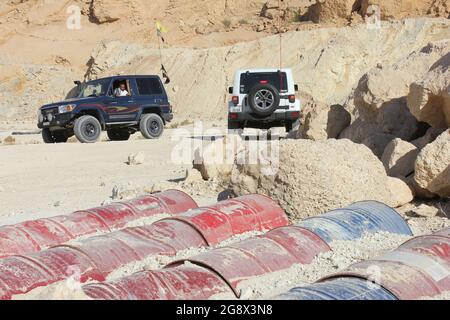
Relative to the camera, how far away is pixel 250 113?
1711 centimetres

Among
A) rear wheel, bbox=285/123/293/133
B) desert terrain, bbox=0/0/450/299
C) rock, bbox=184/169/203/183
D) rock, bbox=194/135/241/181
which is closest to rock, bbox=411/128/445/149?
desert terrain, bbox=0/0/450/299

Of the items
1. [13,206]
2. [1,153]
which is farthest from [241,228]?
[1,153]

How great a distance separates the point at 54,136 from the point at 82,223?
44.0 feet

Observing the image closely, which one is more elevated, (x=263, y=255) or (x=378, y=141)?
(x=378, y=141)

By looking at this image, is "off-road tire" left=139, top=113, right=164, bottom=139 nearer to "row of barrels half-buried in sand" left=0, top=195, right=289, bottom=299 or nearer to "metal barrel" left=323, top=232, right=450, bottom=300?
"row of barrels half-buried in sand" left=0, top=195, right=289, bottom=299

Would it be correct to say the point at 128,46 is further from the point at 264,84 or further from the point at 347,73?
the point at 264,84

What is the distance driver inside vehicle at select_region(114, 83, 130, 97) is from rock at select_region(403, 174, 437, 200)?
11880 mm

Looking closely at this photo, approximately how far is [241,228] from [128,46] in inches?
1347

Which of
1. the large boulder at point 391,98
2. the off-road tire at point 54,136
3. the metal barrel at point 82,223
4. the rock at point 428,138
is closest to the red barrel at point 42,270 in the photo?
the metal barrel at point 82,223

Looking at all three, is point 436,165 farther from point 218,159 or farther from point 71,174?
point 71,174

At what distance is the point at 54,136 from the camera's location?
20672 mm

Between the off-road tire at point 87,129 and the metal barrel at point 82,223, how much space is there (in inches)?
431

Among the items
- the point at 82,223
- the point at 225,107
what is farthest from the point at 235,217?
the point at 225,107
